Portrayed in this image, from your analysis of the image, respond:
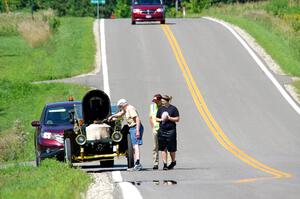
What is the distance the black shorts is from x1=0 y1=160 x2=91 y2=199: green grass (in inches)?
103

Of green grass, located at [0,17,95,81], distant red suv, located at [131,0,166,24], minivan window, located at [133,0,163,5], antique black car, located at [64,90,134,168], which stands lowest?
green grass, located at [0,17,95,81]

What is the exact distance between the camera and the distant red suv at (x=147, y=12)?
54719mm

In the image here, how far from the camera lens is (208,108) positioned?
34250 mm

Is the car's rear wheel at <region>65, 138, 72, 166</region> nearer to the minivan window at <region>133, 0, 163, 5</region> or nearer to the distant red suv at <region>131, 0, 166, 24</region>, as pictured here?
the distant red suv at <region>131, 0, 166, 24</region>

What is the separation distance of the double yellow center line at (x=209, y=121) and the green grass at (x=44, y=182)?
4.22 meters

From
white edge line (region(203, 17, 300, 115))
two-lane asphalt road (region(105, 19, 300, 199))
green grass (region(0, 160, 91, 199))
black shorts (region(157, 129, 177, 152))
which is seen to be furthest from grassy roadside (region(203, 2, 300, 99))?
green grass (region(0, 160, 91, 199))

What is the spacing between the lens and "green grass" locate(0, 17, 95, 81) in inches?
1711

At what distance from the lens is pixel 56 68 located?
44.4 m

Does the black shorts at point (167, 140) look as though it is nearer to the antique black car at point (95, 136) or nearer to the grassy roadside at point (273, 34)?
the antique black car at point (95, 136)

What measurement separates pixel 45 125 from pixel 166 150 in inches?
120

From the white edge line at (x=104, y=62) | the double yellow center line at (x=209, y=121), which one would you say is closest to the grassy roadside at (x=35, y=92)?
the white edge line at (x=104, y=62)

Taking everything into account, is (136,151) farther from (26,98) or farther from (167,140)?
(26,98)

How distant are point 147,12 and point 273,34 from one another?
796 centimetres

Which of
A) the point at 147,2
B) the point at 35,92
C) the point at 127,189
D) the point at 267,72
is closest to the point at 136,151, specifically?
the point at 127,189
